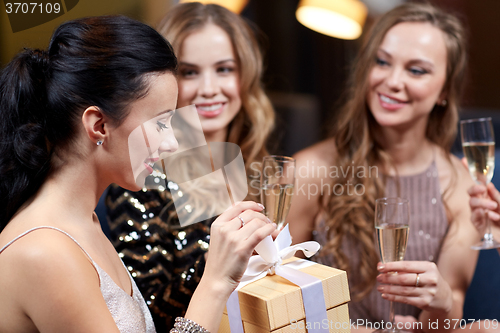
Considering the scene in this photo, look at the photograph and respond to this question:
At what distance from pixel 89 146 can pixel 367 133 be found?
1192 millimetres

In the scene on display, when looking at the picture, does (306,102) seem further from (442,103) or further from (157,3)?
(157,3)

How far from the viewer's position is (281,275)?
83 cm

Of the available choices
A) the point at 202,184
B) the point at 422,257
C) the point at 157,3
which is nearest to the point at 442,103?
the point at 422,257

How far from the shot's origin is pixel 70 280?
2.32ft

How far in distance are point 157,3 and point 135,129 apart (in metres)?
0.96

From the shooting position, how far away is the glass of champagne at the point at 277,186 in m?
0.92

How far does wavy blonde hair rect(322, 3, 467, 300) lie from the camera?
5.42 feet

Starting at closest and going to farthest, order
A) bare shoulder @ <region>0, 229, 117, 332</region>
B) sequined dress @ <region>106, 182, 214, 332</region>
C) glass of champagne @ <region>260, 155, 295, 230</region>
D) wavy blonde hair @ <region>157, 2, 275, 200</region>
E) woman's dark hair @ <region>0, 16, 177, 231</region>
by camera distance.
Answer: bare shoulder @ <region>0, 229, 117, 332</region> < woman's dark hair @ <region>0, 16, 177, 231</region> < glass of champagne @ <region>260, 155, 295, 230</region> < sequined dress @ <region>106, 182, 214, 332</region> < wavy blonde hair @ <region>157, 2, 275, 200</region>

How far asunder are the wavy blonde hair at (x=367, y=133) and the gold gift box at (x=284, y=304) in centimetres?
82

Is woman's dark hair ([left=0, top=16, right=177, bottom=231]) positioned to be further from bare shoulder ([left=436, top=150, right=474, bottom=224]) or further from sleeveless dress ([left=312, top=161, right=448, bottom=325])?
bare shoulder ([left=436, top=150, right=474, bottom=224])

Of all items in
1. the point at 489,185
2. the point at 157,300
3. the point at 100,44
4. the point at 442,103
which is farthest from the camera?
the point at 442,103

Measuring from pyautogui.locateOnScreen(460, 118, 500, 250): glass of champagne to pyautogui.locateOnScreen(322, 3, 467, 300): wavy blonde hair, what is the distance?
0.42 meters

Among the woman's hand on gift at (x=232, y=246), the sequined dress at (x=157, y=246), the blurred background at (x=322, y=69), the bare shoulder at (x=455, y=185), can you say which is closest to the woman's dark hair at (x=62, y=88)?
the woman's hand on gift at (x=232, y=246)

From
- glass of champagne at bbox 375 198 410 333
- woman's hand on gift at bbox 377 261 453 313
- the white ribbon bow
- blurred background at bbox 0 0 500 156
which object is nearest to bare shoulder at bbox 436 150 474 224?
blurred background at bbox 0 0 500 156
